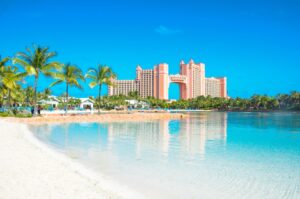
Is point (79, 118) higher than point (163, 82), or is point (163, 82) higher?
point (163, 82)

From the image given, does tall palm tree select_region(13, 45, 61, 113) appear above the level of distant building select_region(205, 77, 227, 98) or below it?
below

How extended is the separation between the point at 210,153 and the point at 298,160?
8.76 feet

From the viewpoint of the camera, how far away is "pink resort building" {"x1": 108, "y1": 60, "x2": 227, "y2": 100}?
14375cm

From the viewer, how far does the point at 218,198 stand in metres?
5.34

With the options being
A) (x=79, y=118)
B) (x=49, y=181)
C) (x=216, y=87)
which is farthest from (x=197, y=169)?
(x=216, y=87)

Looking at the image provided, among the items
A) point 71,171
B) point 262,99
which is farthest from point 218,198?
point 262,99

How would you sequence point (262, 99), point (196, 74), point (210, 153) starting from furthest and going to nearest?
point (196, 74)
point (262, 99)
point (210, 153)

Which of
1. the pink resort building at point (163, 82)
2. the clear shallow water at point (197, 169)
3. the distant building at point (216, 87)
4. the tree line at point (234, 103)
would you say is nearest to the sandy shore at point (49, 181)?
the clear shallow water at point (197, 169)

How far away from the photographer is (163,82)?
142 metres

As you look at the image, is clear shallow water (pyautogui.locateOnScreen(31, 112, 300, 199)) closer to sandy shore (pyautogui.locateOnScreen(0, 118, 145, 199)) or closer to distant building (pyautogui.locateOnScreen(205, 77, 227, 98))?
sandy shore (pyautogui.locateOnScreen(0, 118, 145, 199))

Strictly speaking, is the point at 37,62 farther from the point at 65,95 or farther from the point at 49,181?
the point at 65,95

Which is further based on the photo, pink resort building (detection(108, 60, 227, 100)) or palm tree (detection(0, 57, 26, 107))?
pink resort building (detection(108, 60, 227, 100))

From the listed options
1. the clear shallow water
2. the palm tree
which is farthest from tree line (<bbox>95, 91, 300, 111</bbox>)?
the clear shallow water

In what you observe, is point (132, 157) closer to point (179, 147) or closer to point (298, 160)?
point (179, 147)
